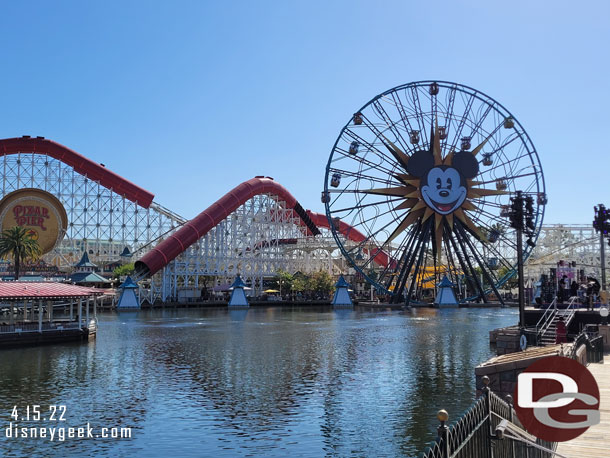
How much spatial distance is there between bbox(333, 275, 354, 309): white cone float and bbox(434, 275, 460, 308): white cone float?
1273 cm

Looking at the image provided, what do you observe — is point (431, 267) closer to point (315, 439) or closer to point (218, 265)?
point (218, 265)

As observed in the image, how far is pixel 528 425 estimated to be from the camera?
301 inches

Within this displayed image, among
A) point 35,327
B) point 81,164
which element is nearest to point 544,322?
point 35,327

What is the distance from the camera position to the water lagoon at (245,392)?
1595 centimetres

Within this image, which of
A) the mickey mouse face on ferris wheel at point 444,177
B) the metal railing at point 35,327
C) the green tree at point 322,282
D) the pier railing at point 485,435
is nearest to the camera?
the pier railing at point 485,435

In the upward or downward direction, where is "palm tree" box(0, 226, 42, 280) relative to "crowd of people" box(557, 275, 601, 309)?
upward

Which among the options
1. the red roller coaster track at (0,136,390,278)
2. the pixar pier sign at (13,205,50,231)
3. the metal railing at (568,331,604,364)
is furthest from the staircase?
the pixar pier sign at (13,205,50,231)

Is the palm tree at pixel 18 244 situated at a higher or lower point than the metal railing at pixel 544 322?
higher

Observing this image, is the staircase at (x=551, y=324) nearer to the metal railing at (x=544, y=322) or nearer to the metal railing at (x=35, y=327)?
the metal railing at (x=544, y=322)

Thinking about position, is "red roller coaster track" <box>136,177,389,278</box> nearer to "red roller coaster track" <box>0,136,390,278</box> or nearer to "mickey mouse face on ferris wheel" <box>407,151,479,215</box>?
"red roller coaster track" <box>0,136,390,278</box>

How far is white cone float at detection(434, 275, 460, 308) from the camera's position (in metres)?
81.0

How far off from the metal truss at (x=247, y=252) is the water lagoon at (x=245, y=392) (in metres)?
49.6

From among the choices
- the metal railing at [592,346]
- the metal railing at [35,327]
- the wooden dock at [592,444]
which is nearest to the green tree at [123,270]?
the metal railing at [35,327]

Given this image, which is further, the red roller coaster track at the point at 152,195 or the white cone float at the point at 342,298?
the white cone float at the point at 342,298
